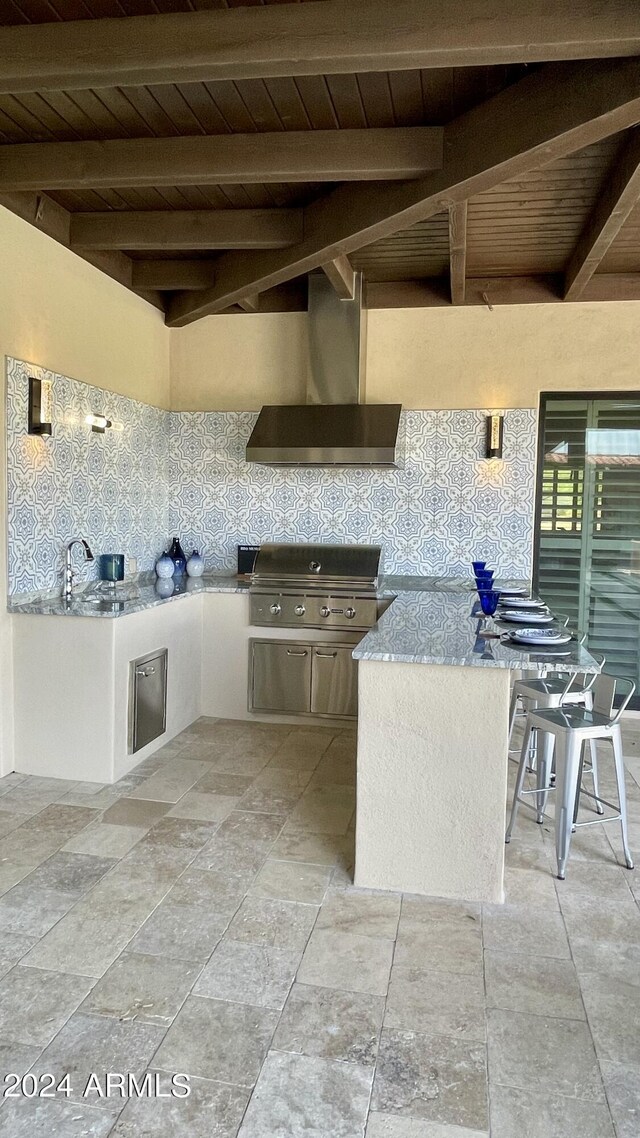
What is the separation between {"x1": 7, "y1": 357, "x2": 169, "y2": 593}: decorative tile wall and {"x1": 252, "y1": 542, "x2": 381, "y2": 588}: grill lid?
883mm

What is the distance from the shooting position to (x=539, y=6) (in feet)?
6.91

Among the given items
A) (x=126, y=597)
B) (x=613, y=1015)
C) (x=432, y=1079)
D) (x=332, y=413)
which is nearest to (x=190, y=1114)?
(x=432, y=1079)

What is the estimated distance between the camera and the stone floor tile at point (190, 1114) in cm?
160

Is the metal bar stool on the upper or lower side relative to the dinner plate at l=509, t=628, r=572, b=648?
lower

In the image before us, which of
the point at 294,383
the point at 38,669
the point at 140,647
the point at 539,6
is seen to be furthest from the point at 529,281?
the point at 38,669

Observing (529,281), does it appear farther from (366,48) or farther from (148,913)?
(148,913)

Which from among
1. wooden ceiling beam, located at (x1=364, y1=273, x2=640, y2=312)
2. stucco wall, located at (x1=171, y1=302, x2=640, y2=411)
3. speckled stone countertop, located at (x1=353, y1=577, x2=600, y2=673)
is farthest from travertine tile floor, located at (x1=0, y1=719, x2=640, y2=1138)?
wooden ceiling beam, located at (x1=364, y1=273, x2=640, y2=312)

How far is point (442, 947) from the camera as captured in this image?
7.56ft

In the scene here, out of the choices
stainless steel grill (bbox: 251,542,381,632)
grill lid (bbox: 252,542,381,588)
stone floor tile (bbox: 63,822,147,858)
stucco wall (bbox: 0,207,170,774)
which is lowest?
stone floor tile (bbox: 63,822,147,858)

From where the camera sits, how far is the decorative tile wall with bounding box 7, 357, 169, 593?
3652 mm

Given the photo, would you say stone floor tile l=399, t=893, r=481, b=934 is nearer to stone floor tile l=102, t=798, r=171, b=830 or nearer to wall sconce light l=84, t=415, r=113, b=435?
stone floor tile l=102, t=798, r=171, b=830

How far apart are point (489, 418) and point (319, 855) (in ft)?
10.6

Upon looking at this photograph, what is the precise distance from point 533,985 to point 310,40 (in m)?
2.88

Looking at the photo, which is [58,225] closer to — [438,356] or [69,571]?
[69,571]
